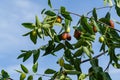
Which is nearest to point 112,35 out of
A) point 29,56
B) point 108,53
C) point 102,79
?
point 108,53

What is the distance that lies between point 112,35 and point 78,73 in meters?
0.54

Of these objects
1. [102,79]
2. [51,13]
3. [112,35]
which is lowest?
[102,79]

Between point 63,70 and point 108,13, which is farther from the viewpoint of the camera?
point 108,13

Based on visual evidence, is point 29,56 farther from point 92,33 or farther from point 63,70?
point 92,33

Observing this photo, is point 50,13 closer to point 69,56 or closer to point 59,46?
point 59,46

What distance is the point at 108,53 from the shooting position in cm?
366

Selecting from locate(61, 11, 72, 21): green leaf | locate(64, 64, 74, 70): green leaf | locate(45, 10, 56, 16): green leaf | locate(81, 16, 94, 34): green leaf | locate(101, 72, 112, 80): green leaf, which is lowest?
locate(101, 72, 112, 80): green leaf

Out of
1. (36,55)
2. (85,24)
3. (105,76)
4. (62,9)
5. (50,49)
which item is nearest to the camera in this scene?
(105,76)

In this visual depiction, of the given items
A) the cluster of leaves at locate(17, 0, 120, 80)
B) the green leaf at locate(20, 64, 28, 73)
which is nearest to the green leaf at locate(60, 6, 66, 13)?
the cluster of leaves at locate(17, 0, 120, 80)

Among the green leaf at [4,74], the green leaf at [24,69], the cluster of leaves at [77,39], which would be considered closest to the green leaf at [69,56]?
the cluster of leaves at [77,39]

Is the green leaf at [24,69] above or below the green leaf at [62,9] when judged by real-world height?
below

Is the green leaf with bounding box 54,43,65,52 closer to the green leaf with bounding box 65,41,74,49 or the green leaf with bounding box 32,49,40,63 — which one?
the green leaf with bounding box 65,41,74,49

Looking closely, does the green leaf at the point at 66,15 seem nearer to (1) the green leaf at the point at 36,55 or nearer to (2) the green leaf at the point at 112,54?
(2) the green leaf at the point at 112,54

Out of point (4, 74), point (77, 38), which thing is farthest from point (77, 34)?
point (4, 74)
